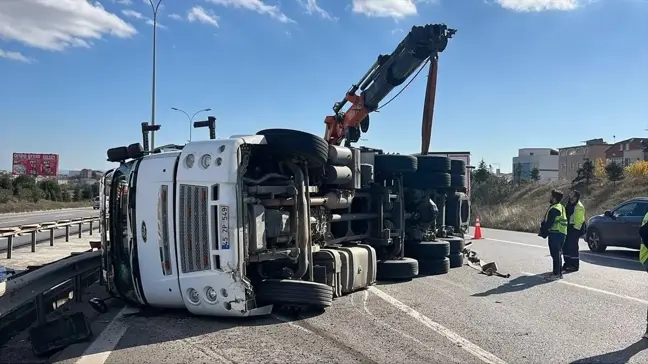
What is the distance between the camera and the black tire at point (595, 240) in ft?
48.2

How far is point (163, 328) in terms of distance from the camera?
589 cm

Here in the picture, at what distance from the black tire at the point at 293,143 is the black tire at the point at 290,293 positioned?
1440mm

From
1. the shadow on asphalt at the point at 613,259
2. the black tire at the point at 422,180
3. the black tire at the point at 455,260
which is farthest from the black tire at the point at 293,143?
the shadow on asphalt at the point at 613,259

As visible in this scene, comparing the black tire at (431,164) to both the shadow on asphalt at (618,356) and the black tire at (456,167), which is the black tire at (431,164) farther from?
the shadow on asphalt at (618,356)

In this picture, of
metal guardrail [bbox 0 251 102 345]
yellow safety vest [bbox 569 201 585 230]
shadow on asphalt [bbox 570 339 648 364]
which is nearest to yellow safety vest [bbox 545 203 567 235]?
yellow safety vest [bbox 569 201 585 230]

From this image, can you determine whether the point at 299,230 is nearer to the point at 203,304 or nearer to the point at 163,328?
the point at 203,304

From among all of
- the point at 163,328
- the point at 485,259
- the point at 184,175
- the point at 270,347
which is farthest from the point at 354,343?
the point at 485,259

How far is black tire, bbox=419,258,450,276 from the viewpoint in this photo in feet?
32.4

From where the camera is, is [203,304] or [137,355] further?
[203,304]

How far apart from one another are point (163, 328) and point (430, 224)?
225 inches

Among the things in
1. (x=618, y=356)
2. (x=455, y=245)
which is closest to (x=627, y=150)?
(x=455, y=245)

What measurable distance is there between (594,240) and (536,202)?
26706mm


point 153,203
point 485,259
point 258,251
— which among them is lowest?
point 485,259

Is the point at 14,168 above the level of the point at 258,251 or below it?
above
